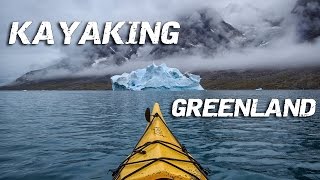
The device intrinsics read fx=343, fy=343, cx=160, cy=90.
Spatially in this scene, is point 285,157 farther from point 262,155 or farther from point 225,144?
point 225,144

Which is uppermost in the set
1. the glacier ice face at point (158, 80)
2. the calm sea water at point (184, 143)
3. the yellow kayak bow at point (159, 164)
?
the glacier ice face at point (158, 80)

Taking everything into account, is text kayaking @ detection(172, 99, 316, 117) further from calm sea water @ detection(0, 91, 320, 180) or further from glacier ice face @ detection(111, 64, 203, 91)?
glacier ice face @ detection(111, 64, 203, 91)

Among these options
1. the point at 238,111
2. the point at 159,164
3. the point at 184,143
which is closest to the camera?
the point at 159,164

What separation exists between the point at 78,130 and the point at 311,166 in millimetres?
14628

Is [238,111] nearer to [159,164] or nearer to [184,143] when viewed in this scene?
[184,143]

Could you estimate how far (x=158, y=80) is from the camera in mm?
144875

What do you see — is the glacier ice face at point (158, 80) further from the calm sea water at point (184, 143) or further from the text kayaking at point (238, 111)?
the calm sea water at point (184, 143)

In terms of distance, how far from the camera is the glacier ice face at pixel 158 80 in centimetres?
14430

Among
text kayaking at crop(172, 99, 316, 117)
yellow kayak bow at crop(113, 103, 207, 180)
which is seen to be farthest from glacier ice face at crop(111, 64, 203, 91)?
yellow kayak bow at crop(113, 103, 207, 180)

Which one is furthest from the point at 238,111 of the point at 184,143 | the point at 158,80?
the point at 158,80

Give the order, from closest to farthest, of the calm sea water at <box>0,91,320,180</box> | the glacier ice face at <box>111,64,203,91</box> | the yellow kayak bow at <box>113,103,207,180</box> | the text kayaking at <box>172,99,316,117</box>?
the yellow kayak bow at <box>113,103,207,180</box> < the calm sea water at <box>0,91,320,180</box> < the text kayaking at <box>172,99,316,117</box> < the glacier ice face at <box>111,64,203,91</box>

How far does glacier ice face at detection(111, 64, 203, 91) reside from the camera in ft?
473

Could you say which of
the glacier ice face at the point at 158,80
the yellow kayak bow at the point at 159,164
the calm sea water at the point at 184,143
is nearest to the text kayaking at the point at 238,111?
the calm sea water at the point at 184,143

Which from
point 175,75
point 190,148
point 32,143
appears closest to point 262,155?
point 190,148
